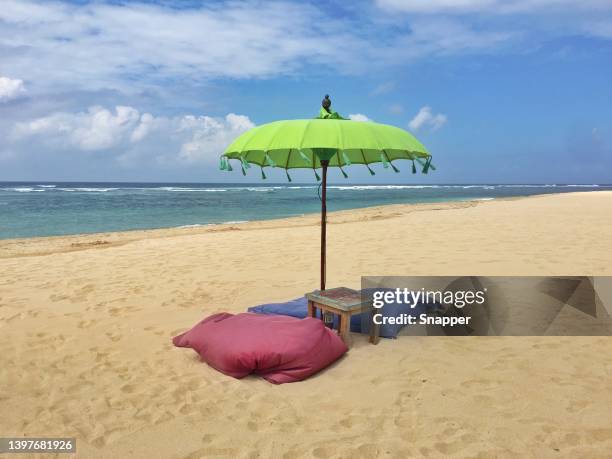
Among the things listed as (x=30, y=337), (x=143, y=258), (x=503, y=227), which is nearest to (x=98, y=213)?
(x=143, y=258)

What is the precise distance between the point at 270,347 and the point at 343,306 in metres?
0.87

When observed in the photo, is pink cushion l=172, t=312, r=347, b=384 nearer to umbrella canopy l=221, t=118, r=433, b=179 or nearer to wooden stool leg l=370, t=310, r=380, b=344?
wooden stool leg l=370, t=310, r=380, b=344

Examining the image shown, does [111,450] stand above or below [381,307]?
below

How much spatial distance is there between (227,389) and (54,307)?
3730mm

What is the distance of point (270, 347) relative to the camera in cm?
422

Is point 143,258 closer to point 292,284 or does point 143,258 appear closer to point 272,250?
point 272,250

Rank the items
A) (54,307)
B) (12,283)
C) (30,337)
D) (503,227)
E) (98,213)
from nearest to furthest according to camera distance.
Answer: (30,337), (54,307), (12,283), (503,227), (98,213)

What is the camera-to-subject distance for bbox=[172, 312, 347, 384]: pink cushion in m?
4.18

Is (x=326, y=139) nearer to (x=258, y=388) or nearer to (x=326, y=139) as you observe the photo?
(x=326, y=139)

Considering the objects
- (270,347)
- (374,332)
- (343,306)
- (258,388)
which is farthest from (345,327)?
(258,388)

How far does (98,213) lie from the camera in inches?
1192

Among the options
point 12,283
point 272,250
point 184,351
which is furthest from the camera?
point 272,250

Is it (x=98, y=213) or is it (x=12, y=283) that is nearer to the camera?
(x=12, y=283)

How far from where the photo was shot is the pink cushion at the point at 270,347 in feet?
13.7
